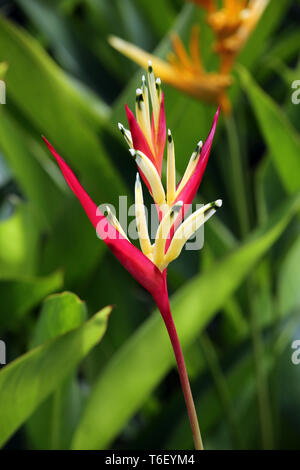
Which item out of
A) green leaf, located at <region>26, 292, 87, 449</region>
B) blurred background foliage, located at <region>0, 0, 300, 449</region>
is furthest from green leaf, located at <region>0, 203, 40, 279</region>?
green leaf, located at <region>26, 292, 87, 449</region>

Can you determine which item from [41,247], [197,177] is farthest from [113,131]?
[197,177]

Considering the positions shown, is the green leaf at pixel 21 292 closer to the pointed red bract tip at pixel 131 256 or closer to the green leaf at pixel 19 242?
the green leaf at pixel 19 242

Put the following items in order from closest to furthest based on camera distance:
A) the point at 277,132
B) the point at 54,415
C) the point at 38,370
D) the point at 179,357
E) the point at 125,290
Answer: the point at 179,357
the point at 38,370
the point at 54,415
the point at 277,132
the point at 125,290

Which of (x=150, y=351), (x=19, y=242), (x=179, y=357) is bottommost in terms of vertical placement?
(x=179, y=357)

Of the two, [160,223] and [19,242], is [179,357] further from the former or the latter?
[19,242]

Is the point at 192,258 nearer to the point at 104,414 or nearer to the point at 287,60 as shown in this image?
the point at 104,414

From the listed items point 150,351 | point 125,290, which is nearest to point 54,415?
Result: point 150,351

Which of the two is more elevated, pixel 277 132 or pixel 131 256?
pixel 277 132
